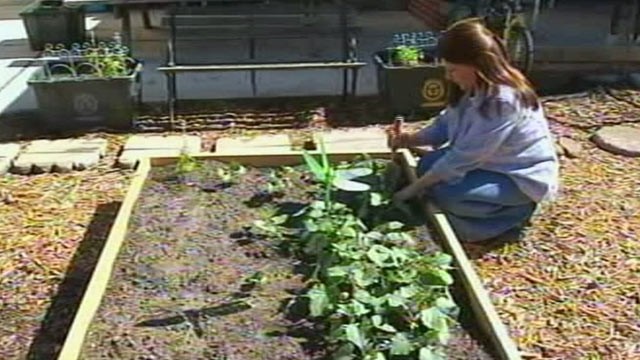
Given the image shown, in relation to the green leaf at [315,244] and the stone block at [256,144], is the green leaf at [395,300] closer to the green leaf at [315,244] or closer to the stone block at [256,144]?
the green leaf at [315,244]

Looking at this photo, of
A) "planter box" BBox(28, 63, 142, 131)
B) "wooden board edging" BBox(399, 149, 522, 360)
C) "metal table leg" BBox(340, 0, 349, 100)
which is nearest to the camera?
"wooden board edging" BBox(399, 149, 522, 360)

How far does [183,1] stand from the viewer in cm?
529

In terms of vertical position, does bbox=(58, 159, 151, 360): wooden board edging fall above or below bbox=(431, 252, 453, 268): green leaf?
below

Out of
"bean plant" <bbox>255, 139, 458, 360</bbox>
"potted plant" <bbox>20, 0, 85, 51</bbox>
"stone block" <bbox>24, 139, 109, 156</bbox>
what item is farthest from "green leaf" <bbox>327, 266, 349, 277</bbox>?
"potted plant" <bbox>20, 0, 85, 51</bbox>

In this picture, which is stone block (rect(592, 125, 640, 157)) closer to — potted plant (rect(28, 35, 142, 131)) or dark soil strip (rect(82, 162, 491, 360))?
dark soil strip (rect(82, 162, 491, 360))

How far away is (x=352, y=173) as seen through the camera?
10.0ft

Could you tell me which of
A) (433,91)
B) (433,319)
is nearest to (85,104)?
(433,91)

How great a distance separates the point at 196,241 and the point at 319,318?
0.66 metres

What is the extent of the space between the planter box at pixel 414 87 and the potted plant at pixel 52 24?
2669 mm

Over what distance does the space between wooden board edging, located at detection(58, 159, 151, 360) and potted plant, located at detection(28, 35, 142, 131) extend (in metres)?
1.22

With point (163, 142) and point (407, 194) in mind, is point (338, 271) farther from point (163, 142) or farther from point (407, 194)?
point (163, 142)

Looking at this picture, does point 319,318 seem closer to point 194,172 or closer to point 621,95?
point 194,172

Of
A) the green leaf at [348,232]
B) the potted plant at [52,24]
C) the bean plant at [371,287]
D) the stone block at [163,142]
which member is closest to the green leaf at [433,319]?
the bean plant at [371,287]

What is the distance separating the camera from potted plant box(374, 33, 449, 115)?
4457 mm
